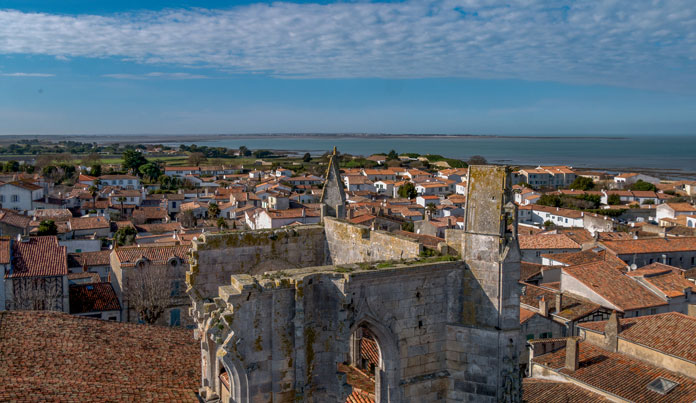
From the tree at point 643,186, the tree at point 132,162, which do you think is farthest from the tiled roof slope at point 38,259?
the tree at point 643,186

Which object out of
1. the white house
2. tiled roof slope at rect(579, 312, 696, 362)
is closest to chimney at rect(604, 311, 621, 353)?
tiled roof slope at rect(579, 312, 696, 362)

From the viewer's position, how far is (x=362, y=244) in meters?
13.8

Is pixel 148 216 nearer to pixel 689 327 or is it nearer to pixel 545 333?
pixel 545 333

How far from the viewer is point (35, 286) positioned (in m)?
28.6

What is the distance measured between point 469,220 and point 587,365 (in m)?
13.4

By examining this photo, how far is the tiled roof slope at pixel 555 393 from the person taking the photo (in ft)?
63.0

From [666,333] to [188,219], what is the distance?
51.5 metres

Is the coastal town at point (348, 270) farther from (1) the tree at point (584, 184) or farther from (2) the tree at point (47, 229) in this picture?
(1) the tree at point (584, 184)

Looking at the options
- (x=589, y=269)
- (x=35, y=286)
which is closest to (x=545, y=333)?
(x=589, y=269)

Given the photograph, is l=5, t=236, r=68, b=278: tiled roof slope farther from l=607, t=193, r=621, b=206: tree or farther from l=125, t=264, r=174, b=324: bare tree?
l=607, t=193, r=621, b=206: tree

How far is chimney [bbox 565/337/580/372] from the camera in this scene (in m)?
21.6

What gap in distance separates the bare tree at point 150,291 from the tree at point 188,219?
105 ft

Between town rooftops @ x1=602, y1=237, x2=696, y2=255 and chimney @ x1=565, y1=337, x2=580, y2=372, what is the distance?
935 inches

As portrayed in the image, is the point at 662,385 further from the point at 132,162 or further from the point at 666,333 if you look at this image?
the point at 132,162
